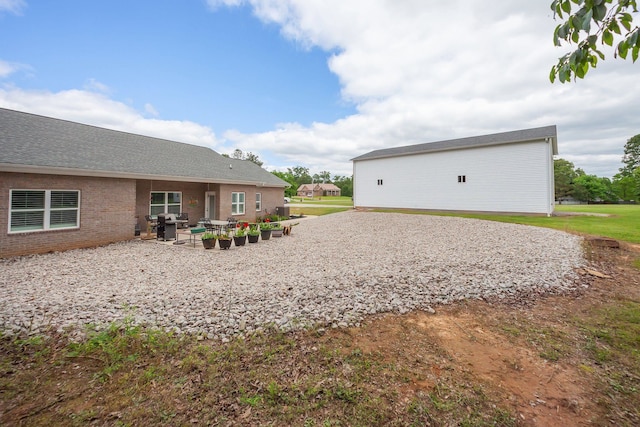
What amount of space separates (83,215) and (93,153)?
3138 mm

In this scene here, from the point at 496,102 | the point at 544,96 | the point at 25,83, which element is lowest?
the point at 25,83

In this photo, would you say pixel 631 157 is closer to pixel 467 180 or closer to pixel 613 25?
pixel 467 180

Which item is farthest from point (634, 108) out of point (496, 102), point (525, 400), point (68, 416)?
point (68, 416)

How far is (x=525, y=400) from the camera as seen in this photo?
2.58 meters

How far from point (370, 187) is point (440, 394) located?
975 inches

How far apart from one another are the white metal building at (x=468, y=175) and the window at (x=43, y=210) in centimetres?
2208

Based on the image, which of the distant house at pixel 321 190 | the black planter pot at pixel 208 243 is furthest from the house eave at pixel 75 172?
the distant house at pixel 321 190

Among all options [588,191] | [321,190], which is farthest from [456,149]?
[321,190]

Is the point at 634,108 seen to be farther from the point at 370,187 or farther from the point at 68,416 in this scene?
the point at 68,416

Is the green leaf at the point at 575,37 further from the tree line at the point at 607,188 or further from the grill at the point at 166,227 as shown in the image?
the tree line at the point at 607,188

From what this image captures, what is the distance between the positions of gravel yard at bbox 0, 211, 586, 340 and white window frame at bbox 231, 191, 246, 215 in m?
6.73

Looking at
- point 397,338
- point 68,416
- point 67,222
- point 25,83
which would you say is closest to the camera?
point 68,416

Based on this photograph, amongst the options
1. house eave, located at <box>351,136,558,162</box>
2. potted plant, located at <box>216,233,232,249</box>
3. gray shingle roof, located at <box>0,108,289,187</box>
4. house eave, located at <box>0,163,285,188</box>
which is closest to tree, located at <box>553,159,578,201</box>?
house eave, located at <box>351,136,558,162</box>

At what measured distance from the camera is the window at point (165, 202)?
14.4 m
